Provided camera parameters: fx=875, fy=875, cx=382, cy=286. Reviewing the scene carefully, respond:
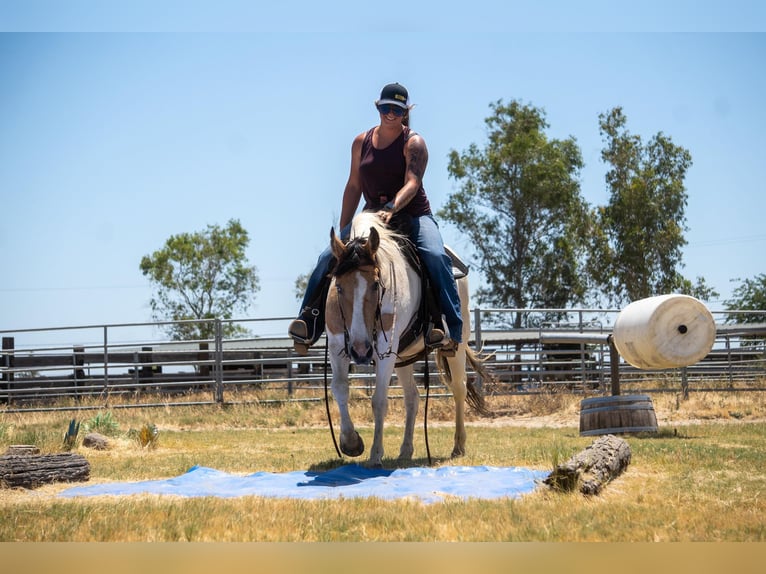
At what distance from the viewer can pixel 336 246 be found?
23.8 ft

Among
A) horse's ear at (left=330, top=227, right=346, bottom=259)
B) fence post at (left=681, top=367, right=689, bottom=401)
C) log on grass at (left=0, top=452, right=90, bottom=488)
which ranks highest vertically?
horse's ear at (left=330, top=227, right=346, bottom=259)

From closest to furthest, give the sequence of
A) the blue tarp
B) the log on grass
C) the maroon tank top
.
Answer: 1. the blue tarp
2. the log on grass
3. the maroon tank top

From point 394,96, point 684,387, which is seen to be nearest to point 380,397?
point 394,96

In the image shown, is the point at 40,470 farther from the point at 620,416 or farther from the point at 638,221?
the point at 638,221

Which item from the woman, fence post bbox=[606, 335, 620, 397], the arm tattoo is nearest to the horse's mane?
the woman

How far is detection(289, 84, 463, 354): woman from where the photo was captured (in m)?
7.98

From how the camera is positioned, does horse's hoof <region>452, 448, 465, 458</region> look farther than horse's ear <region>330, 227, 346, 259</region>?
Yes

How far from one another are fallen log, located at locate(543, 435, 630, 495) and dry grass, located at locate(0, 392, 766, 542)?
11 cm

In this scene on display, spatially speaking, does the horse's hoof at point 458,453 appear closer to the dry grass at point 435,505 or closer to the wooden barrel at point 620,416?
the dry grass at point 435,505

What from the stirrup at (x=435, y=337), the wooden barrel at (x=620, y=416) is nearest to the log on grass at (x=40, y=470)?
the stirrup at (x=435, y=337)

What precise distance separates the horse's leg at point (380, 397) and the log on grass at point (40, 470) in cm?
249

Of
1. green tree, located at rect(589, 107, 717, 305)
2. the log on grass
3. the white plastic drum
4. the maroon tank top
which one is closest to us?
the log on grass

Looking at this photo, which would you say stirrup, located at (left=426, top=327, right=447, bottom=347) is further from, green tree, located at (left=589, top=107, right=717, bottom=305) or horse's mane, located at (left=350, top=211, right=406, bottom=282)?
green tree, located at (left=589, top=107, right=717, bottom=305)

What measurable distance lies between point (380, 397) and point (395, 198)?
6.09 feet
